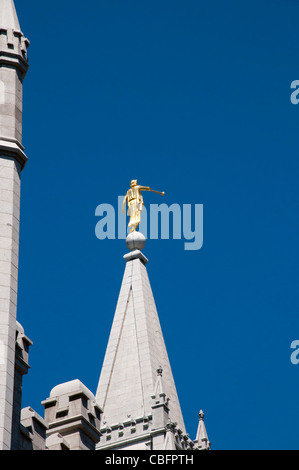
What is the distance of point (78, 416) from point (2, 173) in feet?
18.8

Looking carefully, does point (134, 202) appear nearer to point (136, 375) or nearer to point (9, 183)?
point (136, 375)

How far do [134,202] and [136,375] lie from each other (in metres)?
13.3

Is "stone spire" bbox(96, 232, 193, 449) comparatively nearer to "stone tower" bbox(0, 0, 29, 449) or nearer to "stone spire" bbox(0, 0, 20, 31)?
"stone spire" bbox(0, 0, 20, 31)

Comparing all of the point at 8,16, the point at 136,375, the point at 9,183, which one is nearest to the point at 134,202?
the point at 136,375

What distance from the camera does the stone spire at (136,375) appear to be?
171 feet

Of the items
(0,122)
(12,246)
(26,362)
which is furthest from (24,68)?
(26,362)

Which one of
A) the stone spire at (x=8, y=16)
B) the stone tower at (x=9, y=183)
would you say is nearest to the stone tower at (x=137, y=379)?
the stone spire at (x=8, y=16)

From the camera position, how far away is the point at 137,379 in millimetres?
56688

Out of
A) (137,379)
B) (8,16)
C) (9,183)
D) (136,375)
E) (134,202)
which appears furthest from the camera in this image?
(134,202)

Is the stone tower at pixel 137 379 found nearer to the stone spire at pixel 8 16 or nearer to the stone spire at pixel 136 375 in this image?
the stone spire at pixel 136 375

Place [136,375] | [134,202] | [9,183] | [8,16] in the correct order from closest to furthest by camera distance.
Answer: [9,183] < [8,16] < [136,375] < [134,202]

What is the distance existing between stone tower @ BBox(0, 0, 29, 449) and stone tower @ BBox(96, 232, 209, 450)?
2307 cm

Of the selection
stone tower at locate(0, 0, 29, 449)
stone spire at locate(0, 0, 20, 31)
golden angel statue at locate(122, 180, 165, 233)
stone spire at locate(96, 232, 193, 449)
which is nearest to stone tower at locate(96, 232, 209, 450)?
stone spire at locate(96, 232, 193, 449)

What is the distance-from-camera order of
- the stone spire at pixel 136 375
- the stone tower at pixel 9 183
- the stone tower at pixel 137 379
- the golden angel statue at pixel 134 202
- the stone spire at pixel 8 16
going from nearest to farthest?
the stone tower at pixel 9 183, the stone spire at pixel 8 16, the stone tower at pixel 137 379, the stone spire at pixel 136 375, the golden angel statue at pixel 134 202
